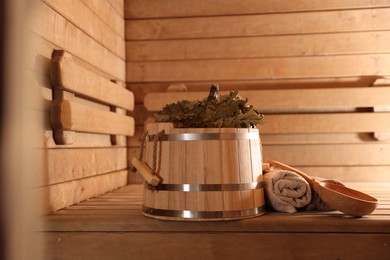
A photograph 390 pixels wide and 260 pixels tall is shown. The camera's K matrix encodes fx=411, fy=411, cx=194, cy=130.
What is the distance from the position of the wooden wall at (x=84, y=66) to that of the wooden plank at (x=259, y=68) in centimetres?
24

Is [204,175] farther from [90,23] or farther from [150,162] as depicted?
[90,23]

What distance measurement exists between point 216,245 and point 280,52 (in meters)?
1.81

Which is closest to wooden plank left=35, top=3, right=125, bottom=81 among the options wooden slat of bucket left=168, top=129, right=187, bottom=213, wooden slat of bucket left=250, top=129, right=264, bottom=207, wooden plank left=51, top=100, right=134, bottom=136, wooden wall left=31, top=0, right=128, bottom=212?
wooden wall left=31, top=0, right=128, bottom=212

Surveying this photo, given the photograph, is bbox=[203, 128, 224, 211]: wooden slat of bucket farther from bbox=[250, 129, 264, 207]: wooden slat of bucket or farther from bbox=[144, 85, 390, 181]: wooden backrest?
bbox=[144, 85, 390, 181]: wooden backrest

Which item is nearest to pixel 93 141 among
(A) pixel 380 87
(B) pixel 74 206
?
(B) pixel 74 206

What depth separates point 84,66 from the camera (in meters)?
2.30

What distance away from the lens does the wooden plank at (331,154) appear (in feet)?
9.74

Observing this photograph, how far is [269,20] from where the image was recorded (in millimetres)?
3045

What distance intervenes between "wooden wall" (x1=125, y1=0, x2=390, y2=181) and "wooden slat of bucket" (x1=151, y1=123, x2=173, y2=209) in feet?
4.71

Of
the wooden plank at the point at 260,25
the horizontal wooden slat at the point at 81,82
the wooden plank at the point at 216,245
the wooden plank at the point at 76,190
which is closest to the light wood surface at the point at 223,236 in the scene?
the wooden plank at the point at 216,245

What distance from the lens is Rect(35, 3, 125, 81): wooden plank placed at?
1815 mm

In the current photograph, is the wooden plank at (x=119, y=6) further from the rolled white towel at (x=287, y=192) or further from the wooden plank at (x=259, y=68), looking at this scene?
the rolled white towel at (x=287, y=192)

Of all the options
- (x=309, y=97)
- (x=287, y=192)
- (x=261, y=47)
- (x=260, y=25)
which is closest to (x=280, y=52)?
(x=261, y=47)

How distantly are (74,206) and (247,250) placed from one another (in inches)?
35.3
